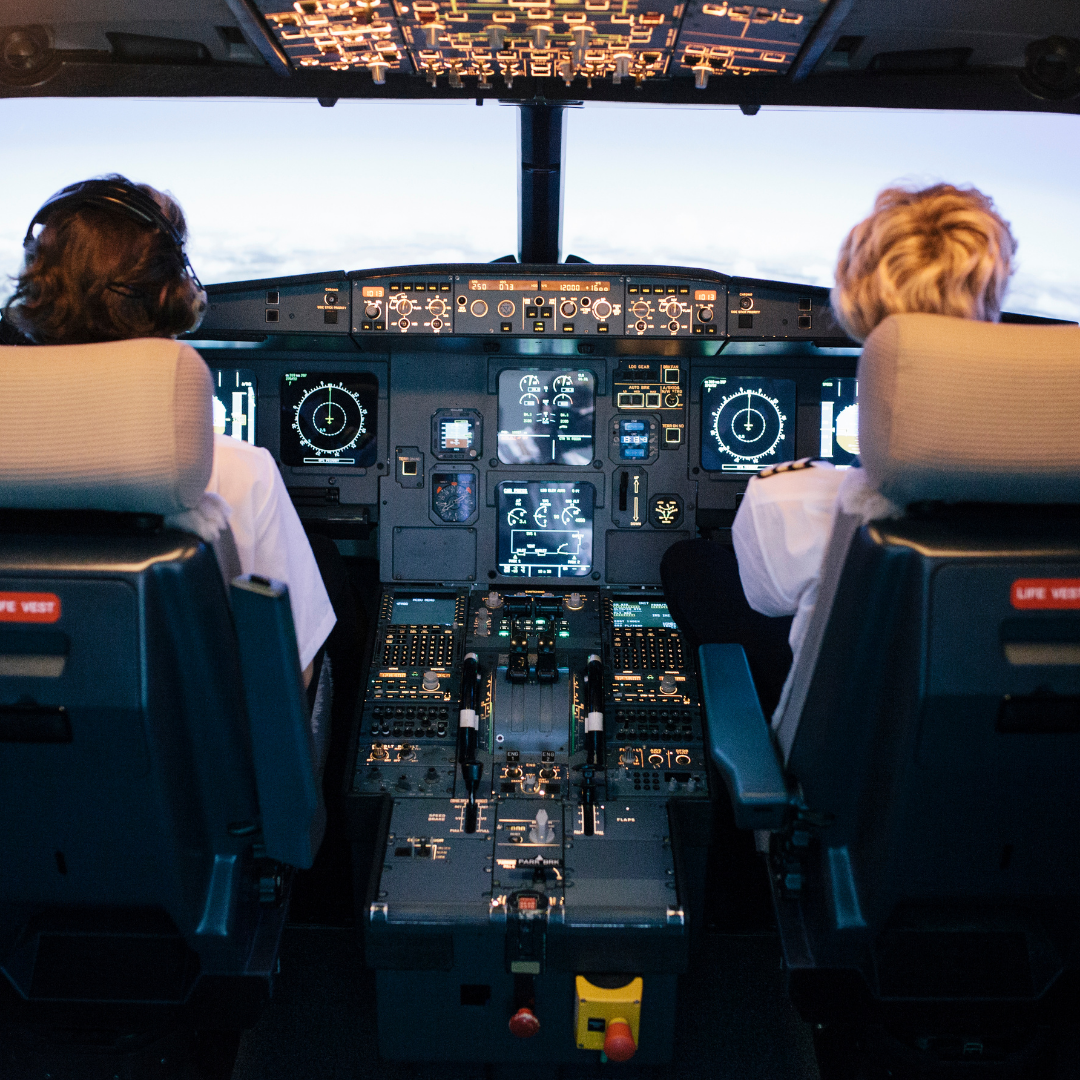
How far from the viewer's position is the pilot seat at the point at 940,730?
958mm

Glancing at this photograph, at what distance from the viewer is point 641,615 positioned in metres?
2.28

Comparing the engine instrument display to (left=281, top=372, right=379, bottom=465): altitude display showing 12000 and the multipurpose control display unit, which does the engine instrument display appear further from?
(left=281, top=372, right=379, bottom=465): altitude display showing 12000

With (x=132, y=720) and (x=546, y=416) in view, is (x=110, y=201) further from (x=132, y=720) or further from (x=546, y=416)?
(x=546, y=416)

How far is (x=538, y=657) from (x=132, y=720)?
1.14m

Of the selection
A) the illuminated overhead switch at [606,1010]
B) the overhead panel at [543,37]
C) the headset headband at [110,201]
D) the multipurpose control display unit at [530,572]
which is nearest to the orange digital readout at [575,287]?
the multipurpose control display unit at [530,572]

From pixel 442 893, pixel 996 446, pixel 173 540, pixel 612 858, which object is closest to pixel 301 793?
pixel 173 540

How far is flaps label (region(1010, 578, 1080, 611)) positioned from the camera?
101cm

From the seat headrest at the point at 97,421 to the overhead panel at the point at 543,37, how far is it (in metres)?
0.91

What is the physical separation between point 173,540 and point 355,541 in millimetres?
1399

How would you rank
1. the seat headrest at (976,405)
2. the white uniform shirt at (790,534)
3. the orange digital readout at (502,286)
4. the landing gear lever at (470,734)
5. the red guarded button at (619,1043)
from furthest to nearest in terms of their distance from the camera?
the orange digital readout at (502,286) → the landing gear lever at (470,734) → the red guarded button at (619,1043) → the white uniform shirt at (790,534) → the seat headrest at (976,405)

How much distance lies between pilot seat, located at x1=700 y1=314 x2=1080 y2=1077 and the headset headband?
3.00ft

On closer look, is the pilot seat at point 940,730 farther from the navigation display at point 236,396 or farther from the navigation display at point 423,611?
the navigation display at point 236,396

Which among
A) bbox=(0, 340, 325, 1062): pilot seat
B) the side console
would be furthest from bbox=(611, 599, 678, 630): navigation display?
bbox=(0, 340, 325, 1062): pilot seat

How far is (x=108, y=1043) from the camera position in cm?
139
